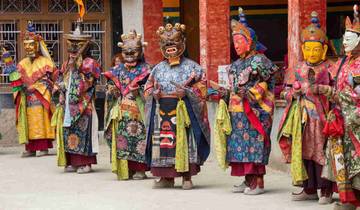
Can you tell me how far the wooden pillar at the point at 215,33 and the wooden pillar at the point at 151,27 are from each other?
84.1 inches

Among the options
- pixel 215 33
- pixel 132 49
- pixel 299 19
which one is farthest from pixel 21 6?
pixel 299 19

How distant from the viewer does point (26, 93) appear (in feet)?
52.3

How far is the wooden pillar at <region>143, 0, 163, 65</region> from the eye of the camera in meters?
17.5

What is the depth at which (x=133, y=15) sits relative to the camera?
58.2ft

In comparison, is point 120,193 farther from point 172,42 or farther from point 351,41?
point 351,41

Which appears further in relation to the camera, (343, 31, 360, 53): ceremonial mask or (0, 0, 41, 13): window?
→ (0, 0, 41, 13): window

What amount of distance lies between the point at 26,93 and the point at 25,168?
184 cm

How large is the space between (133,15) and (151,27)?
43 cm

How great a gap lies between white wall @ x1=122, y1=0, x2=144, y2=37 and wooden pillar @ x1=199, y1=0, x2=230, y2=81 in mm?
2344

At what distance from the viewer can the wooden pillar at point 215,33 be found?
15.5 m

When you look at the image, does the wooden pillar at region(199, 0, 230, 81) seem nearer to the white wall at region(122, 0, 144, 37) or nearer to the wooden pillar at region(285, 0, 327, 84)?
the white wall at region(122, 0, 144, 37)

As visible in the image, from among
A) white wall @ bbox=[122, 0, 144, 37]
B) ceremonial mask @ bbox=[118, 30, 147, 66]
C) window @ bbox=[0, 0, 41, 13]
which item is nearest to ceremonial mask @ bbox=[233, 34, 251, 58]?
ceremonial mask @ bbox=[118, 30, 147, 66]

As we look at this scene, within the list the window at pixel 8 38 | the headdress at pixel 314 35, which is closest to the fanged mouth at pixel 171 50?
the headdress at pixel 314 35

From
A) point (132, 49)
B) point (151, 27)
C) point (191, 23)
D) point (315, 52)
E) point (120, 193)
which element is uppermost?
point (191, 23)
